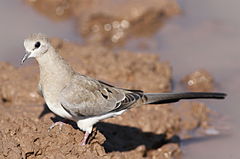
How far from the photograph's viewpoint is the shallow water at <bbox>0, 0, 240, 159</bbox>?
10.6m

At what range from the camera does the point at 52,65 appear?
7145mm

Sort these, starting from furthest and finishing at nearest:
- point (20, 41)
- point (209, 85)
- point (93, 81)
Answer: point (20, 41) → point (209, 85) → point (93, 81)

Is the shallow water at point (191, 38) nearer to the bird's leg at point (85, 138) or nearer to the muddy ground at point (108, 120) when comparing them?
the muddy ground at point (108, 120)

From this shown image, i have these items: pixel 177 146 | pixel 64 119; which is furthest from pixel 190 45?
pixel 64 119

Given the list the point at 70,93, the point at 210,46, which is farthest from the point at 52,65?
the point at 210,46

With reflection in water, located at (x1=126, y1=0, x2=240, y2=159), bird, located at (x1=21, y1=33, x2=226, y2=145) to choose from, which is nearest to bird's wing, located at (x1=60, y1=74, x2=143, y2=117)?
bird, located at (x1=21, y1=33, x2=226, y2=145)

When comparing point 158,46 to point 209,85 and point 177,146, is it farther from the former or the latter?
point 177,146

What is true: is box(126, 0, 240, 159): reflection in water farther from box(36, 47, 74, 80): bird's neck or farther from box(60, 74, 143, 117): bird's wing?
box(36, 47, 74, 80): bird's neck

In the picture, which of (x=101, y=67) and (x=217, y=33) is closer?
(x=101, y=67)

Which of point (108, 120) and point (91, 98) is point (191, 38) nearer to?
point (108, 120)

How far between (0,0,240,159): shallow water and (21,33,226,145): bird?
2.75 m

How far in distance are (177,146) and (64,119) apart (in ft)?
5.99

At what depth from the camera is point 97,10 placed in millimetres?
11781

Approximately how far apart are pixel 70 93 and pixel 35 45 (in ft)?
2.22
